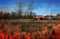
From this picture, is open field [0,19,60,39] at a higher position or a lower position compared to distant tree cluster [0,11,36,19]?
lower

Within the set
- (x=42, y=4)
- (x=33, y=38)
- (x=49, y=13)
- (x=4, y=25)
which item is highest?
(x=42, y=4)

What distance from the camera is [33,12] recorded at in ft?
5.37

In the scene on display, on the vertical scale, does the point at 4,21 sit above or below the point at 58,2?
below

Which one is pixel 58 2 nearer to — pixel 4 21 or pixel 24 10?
pixel 24 10

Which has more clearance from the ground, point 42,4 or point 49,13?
point 42,4

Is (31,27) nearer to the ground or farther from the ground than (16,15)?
nearer to the ground

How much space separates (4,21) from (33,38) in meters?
0.42

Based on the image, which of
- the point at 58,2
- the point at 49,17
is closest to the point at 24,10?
the point at 49,17

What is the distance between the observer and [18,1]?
1669 millimetres

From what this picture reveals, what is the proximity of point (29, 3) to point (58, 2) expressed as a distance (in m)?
0.36

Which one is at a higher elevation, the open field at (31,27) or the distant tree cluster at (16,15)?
the distant tree cluster at (16,15)

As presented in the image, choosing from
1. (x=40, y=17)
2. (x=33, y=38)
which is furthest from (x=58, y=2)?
(x=33, y=38)

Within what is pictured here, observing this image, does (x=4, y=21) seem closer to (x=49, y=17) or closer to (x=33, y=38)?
(x=33, y=38)

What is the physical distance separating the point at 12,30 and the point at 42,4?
494 mm
